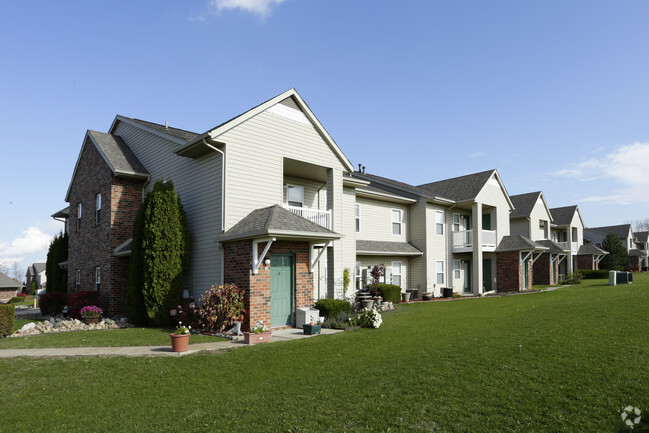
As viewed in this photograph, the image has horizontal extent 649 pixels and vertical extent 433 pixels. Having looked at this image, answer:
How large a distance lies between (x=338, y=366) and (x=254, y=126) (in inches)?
390

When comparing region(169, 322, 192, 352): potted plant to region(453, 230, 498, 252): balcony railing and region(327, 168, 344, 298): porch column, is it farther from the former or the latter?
region(453, 230, 498, 252): balcony railing

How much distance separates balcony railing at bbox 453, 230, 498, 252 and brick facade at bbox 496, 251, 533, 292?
118 centimetres

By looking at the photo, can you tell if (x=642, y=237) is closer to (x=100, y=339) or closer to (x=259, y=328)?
(x=259, y=328)

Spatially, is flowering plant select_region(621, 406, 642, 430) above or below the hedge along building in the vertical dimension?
below

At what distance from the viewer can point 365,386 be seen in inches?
278

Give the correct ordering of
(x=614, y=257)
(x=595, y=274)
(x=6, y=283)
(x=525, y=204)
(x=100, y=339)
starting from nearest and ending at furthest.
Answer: (x=100, y=339) < (x=525, y=204) < (x=6, y=283) < (x=595, y=274) < (x=614, y=257)

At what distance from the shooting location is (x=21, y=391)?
759 centimetres

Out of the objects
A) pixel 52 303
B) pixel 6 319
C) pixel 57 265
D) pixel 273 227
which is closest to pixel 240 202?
pixel 273 227

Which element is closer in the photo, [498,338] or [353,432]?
[353,432]

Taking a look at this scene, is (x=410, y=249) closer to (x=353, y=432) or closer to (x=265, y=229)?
(x=265, y=229)

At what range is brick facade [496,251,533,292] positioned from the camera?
29.0 meters

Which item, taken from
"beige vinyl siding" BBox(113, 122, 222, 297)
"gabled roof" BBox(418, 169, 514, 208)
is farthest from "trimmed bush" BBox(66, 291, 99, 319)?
"gabled roof" BBox(418, 169, 514, 208)

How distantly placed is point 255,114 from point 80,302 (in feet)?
35.5

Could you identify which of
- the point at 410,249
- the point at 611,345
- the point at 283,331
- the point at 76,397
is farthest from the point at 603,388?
the point at 410,249
